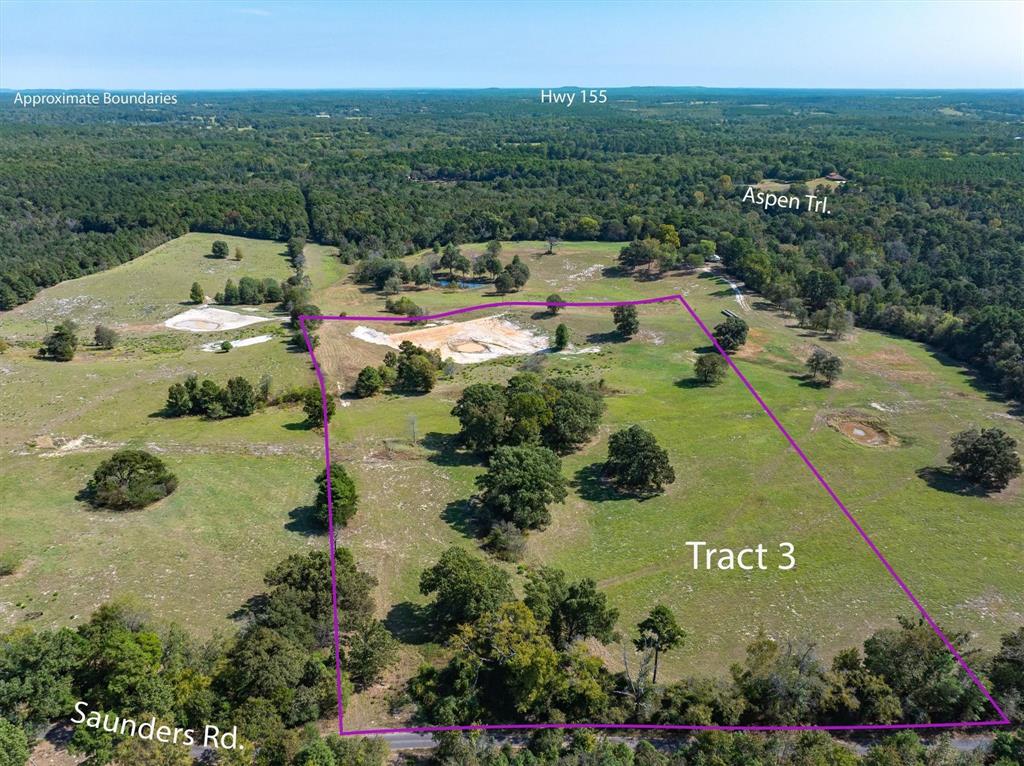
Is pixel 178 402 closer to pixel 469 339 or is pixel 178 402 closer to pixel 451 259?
pixel 469 339

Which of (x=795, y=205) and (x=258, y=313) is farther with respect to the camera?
(x=795, y=205)

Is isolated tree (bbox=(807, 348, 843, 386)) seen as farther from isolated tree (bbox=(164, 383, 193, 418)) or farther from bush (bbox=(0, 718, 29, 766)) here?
bush (bbox=(0, 718, 29, 766))

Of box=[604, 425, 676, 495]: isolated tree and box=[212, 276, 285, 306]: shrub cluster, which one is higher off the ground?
box=[212, 276, 285, 306]: shrub cluster

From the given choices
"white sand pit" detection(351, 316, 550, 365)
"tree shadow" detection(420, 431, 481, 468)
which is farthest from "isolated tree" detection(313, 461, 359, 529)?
"white sand pit" detection(351, 316, 550, 365)

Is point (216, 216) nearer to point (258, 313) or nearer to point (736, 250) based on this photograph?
point (258, 313)

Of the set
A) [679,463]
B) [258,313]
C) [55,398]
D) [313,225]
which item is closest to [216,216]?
[313,225]

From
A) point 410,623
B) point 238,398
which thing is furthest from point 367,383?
point 410,623
